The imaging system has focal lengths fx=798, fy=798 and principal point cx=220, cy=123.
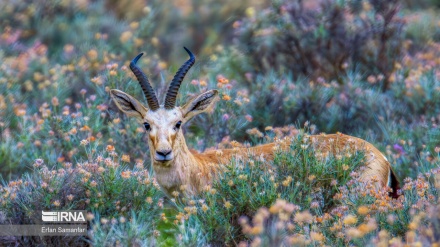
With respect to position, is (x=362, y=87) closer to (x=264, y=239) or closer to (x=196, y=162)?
(x=196, y=162)

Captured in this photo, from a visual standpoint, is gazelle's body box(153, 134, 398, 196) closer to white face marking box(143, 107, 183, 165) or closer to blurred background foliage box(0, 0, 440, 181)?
white face marking box(143, 107, 183, 165)

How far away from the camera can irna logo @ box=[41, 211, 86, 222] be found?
6793 mm

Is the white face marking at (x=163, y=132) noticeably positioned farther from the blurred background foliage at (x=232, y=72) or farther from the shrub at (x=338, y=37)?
the shrub at (x=338, y=37)

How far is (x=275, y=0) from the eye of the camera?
13.5m

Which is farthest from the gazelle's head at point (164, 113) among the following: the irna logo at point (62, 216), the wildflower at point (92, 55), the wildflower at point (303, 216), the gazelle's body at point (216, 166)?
the wildflower at point (92, 55)

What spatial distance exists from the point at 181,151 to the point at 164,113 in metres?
0.41

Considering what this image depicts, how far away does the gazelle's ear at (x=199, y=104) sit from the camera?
26.5 feet

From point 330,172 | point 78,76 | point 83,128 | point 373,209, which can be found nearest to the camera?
point 373,209

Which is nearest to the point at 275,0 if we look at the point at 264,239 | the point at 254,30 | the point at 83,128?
the point at 254,30

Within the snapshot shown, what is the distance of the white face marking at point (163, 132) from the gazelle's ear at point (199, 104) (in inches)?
5.4

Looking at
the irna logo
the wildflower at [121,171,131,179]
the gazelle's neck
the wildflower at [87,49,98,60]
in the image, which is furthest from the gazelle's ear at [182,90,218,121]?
the wildflower at [87,49,98,60]

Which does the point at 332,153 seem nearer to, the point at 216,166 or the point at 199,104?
the point at 216,166

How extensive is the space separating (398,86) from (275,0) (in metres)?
3.07

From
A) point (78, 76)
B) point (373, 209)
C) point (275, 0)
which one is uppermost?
point (275, 0)
